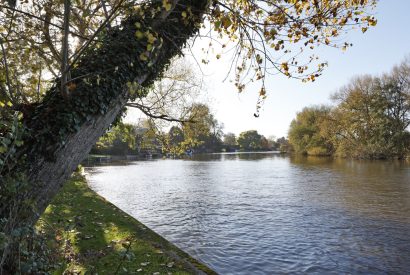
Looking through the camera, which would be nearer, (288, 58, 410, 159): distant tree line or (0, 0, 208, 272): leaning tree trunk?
(0, 0, 208, 272): leaning tree trunk

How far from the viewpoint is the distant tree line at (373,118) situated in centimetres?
4903

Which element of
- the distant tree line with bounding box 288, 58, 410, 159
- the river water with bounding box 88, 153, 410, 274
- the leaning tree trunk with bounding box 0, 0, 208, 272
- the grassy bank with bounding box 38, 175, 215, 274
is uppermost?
the distant tree line with bounding box 288, 58, 410, 159

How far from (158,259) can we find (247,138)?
152405 mm

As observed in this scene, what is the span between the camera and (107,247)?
752 cm

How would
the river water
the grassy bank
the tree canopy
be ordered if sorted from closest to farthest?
the tree canopy < the grassy bank < the river water

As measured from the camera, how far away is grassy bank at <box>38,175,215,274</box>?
5715mm

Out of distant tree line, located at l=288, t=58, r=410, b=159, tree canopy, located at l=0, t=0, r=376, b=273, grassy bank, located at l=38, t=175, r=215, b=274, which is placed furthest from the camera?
distant tree line, located at l=288, t=58, r=410, b=159

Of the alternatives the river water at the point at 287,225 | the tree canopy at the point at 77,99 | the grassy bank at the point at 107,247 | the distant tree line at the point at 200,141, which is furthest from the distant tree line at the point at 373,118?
the tree canopy at the point at 77,99

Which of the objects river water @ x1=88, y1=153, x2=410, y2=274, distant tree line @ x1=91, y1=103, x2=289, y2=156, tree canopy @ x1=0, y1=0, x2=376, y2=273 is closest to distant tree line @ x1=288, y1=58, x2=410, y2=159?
distant tree line @ x1=91, y1=103, x2=289, y2=156

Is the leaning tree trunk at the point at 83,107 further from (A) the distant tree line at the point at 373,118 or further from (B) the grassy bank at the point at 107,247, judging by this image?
(A) the distant tree line at the point at 373,118

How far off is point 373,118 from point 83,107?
55.3m

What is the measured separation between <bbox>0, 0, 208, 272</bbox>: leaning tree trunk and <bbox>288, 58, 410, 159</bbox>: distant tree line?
172ft

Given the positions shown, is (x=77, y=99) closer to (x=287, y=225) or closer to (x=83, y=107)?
(x=83, y=107)

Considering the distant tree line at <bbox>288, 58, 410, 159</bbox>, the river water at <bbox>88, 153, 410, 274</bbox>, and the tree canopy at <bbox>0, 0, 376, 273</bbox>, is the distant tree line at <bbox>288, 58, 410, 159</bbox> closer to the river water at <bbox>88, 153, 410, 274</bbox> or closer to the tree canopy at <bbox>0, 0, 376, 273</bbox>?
the river water at <bbox>88, 153, 410, 274</bbox>
